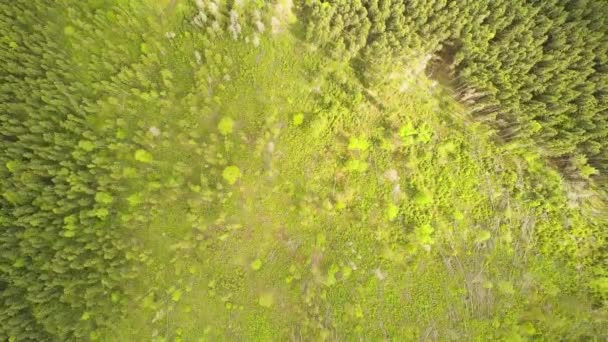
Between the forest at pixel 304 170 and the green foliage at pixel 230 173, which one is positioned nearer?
the forest at pixel 304 170

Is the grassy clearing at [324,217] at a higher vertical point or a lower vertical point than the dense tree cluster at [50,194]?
higher

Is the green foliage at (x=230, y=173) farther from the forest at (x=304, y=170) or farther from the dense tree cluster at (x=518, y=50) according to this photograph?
the dense tree cluster at (x=518, y=50)

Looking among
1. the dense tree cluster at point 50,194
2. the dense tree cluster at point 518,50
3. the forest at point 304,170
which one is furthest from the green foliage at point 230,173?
the dense tree cluster at point 518,50

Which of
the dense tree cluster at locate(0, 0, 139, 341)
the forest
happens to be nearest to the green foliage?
the forest

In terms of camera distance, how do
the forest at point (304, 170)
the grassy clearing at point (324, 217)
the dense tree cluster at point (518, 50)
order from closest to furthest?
the dense tree cluster at point (518, 50) < the forest at point (304, 170) < the grassy clearing at point (324, 217)

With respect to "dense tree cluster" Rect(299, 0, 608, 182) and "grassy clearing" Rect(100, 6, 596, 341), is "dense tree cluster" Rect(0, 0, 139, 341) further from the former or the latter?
"dense tree cluster" Rect(299, 0, 608, 182)

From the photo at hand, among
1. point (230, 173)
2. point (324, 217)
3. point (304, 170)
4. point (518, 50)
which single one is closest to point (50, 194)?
point (230, 173)

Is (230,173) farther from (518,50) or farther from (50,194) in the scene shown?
(518,50)
